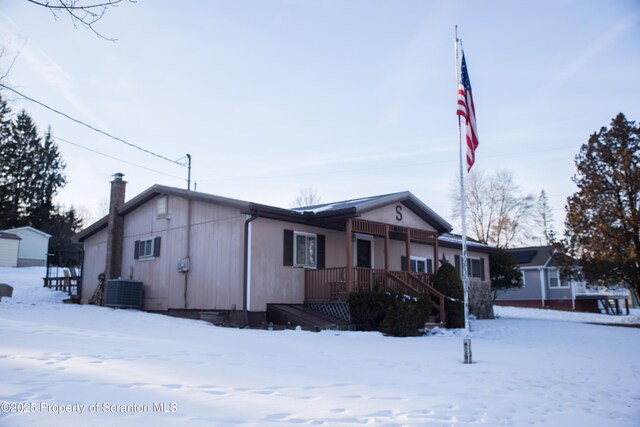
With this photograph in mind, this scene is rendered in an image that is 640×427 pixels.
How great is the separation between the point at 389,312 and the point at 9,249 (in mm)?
30252

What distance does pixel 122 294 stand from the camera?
16672mm

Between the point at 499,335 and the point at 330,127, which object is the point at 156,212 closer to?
the point at 330,127

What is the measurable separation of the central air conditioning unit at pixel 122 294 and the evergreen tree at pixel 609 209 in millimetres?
17945

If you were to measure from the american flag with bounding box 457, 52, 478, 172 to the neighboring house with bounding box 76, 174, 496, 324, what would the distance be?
5355 mm

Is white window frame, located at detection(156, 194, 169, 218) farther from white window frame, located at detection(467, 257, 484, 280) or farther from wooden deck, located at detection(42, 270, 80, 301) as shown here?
white window frame, located at detection(467, 257, 484, 280)

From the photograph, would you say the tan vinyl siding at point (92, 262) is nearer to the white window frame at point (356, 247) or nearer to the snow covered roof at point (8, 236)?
the white window frame at point (356, 247)

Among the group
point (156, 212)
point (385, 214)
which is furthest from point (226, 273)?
point (385, 214)

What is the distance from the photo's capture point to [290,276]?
15734 millimetres

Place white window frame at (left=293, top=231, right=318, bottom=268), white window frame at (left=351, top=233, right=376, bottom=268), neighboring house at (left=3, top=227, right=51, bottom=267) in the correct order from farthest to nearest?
neighboring house at (left=3, top=227, right=51, bottom=267) < white window frame at (left=351, top=233, right=376, bottom=268) < white window frame at (left=293, top=231, right=318, bottom=268)

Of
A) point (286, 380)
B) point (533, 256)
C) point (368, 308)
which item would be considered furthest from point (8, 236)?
point (533, 256)

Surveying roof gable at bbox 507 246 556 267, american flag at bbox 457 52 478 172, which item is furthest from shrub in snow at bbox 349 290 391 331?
roof gable at bbox 507 246 556 267

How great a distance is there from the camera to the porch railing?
1558cm

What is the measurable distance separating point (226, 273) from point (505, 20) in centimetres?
969

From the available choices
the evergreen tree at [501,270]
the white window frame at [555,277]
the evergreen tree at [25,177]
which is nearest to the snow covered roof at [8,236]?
the evergreen tree at [25,177]
